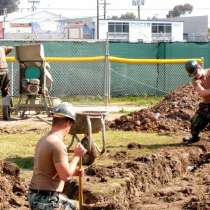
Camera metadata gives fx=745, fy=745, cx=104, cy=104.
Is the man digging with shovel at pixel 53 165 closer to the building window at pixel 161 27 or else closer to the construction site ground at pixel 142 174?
the construction site ground at pixel 142 174

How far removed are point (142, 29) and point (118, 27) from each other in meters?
2.65

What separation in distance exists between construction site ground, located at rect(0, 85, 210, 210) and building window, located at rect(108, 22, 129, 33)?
50395mm

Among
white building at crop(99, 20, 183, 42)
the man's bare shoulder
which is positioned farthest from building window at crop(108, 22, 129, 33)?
the man's bare shoulder

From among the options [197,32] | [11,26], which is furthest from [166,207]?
[197,32]

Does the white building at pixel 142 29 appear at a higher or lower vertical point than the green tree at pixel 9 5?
lower

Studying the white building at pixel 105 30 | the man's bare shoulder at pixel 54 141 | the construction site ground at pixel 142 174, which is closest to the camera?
the man's bare shoulder at pixel 54 141

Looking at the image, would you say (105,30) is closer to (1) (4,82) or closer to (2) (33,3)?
(2) (33,3)

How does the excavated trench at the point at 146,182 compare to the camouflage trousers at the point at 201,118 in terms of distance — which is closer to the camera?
the excavated trench at the point at 146,182

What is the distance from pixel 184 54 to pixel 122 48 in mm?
2351

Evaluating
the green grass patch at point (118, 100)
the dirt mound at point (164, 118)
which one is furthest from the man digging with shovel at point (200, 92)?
the green grass patch at point (118, 100)

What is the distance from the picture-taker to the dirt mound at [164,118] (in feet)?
55.8

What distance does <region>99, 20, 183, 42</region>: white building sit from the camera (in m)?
67.2

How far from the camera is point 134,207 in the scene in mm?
9648

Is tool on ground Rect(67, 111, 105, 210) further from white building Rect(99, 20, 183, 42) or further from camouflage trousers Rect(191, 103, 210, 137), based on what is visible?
white building Rect(99, 20, 183, 42)
